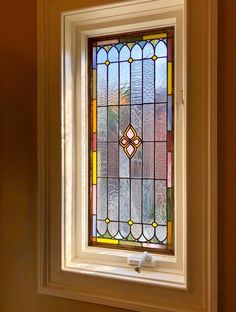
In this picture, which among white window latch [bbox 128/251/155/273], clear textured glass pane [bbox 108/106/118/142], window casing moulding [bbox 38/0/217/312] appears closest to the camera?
window casing moulding [bbox 38/0/217/312]

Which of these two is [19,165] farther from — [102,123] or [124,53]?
[124,53]

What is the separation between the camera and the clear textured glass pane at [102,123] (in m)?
1.45

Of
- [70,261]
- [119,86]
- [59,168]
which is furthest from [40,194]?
[119,86]

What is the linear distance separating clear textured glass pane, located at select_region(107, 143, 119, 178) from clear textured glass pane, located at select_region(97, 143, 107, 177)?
0.02 m

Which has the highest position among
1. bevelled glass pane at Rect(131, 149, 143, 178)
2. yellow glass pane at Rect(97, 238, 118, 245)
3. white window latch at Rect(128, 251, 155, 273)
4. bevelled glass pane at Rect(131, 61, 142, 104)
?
bevelled glass pane at Rect(131, 61, 142, 104)

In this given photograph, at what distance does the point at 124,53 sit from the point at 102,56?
0.11 metres

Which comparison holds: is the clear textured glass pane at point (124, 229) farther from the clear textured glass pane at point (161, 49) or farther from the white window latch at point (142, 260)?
the clear textured glass pane at point (161, 49)

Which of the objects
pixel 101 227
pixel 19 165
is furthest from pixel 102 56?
pixel 101 227

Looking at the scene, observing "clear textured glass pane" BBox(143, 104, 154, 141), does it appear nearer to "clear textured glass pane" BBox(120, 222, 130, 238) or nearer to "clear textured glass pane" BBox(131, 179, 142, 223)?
"clear textured glass pane" BBox(131, 179, 142, 223)

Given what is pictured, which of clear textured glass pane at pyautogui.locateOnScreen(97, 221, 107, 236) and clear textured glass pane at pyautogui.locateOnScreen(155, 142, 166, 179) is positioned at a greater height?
clear textured glass pane at pyautogui.locateOnScreen(155, 142, 166, 179)

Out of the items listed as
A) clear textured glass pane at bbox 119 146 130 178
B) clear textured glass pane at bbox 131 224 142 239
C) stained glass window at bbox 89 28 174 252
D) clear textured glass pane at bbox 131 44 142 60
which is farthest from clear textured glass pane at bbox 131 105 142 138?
clear textured glass pane at bbox 131 224 142 239

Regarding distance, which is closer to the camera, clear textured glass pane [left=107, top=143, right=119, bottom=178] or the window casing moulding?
Result: the window casing moulding

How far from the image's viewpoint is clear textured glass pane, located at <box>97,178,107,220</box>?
145 cm

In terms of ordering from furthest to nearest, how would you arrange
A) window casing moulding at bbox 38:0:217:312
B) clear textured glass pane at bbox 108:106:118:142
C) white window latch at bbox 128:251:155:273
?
clear textured glass pane at bbox 108:106:118:142 < white window latch at bbox 128:251:155:273 < window casing moulding at bbox 38:0:217:312
